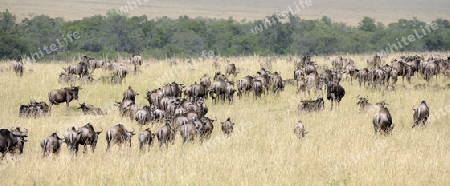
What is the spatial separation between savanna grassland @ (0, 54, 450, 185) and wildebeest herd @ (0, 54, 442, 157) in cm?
30

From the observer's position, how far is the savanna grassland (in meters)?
10.5

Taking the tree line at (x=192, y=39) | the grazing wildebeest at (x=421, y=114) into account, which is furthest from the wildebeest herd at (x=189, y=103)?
the tree line at (x=192, y=39)

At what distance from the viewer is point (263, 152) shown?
43.6 ft

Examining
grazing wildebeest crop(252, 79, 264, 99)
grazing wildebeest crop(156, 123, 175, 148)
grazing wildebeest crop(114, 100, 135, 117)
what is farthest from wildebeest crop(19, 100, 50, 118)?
grazing wildebeest crop(252, 79, 264, 99)

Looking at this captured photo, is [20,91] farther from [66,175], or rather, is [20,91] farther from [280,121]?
[66,175]

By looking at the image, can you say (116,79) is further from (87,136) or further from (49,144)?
(49,144)

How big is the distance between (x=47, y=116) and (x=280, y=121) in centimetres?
782

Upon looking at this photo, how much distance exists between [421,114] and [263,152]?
18.0ft

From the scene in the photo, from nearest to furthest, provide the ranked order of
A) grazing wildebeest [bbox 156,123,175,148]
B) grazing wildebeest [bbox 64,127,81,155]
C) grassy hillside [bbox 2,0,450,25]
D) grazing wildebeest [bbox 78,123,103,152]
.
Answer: grazing wildebeest [bbox 64,127,81,155] → grazing wildebeest [bbox 78,123,103,152] → grazing wildebeest [bbox 156,123,175,148] → grassy hillside [bbox 2,0,450,25]

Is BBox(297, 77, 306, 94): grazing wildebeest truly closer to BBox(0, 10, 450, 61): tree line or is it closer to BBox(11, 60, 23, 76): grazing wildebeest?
BBox(11, 60, 23, 76): grazing wildebeest

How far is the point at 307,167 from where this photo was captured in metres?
11.6

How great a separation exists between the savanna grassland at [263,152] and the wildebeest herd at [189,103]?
30cm

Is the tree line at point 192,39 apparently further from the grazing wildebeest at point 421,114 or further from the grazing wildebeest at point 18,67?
the grazing wildebeest at point 421,114

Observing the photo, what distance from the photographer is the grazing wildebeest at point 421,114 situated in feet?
52.1
